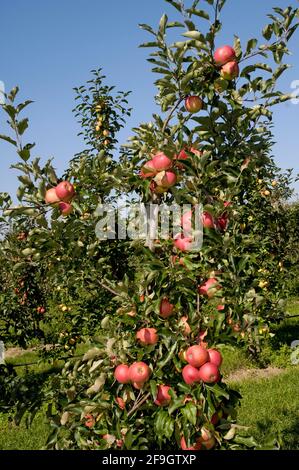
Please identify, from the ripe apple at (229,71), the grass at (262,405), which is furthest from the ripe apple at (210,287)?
the grass at (262,405)

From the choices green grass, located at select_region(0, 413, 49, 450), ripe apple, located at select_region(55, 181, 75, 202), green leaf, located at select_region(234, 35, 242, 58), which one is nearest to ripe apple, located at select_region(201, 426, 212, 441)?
ripe apple, located at select_region(55, 181, 75, 202)

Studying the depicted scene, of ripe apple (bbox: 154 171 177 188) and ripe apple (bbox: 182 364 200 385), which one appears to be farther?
ripe apple (bbox: 154 171 177 188)

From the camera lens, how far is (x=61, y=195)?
81.7 inches

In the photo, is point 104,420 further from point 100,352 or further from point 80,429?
point 100,352

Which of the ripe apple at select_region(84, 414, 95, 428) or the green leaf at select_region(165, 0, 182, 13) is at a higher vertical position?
the green leaf at select_region(165, 0, 182, 13)

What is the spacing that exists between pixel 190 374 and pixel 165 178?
0.86 m

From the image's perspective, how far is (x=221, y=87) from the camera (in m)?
2.02

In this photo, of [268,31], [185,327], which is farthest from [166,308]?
[268,31]

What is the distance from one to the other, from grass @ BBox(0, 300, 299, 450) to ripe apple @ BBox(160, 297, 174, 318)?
79.7 inches

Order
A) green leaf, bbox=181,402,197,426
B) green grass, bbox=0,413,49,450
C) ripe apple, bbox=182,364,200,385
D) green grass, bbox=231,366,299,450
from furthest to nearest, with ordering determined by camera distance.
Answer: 1. green grass, bbox=0,413,49,450
2. green grass, bbox=231,366,299,450
3. ripe apple, bbox=182,364,200,385
4. green leaf, bbox=181,402,197,426

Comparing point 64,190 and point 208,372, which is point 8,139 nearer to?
point 64,190

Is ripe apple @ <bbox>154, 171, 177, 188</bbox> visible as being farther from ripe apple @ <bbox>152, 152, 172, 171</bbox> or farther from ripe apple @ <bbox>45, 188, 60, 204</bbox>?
ripe apple @ <bbox>45, 188, 60, 204</bbox>

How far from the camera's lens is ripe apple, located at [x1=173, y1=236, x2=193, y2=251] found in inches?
79.0

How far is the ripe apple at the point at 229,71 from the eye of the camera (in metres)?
1.99
